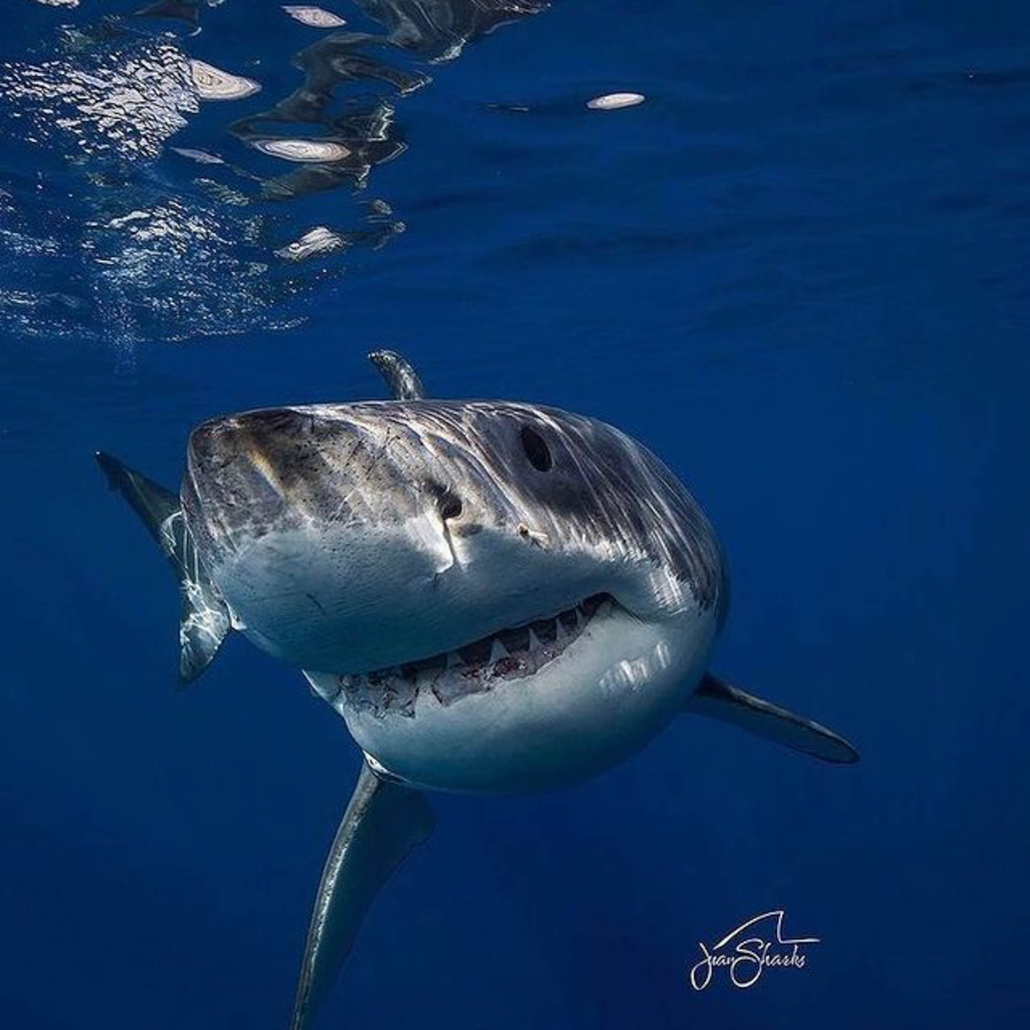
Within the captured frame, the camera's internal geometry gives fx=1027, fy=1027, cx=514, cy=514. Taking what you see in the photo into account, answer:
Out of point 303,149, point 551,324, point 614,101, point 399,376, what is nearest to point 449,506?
point 399,376

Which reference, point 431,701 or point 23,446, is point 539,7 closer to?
point 431,701

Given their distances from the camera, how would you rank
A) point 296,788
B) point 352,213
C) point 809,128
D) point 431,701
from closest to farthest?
point 431,701 → point 809,128 → point 352,213 → point 296,788

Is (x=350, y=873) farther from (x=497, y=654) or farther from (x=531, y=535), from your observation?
(x=531, y=535)

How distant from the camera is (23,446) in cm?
3084

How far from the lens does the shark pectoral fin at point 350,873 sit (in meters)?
4.61

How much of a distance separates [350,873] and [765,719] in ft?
6.83

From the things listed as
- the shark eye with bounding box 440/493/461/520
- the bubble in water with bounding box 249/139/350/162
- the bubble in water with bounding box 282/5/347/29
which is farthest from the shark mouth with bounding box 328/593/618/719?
the bubble in water with bounding box 249/139/350/162

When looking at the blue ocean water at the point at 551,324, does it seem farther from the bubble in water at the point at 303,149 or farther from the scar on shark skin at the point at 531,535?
the scar on shark skin at the point at 531,535

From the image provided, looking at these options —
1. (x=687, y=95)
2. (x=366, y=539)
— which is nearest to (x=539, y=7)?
(x=687, y=95)

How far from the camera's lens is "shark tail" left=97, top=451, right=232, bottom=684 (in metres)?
6.38

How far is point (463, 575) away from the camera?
2.19 metres

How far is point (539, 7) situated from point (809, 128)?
474cm

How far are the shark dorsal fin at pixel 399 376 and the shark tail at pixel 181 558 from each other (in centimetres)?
167

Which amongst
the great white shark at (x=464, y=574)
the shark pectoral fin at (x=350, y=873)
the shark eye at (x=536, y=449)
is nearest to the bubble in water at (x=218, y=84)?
the shark pectoral fin at (x=350, y=873)
